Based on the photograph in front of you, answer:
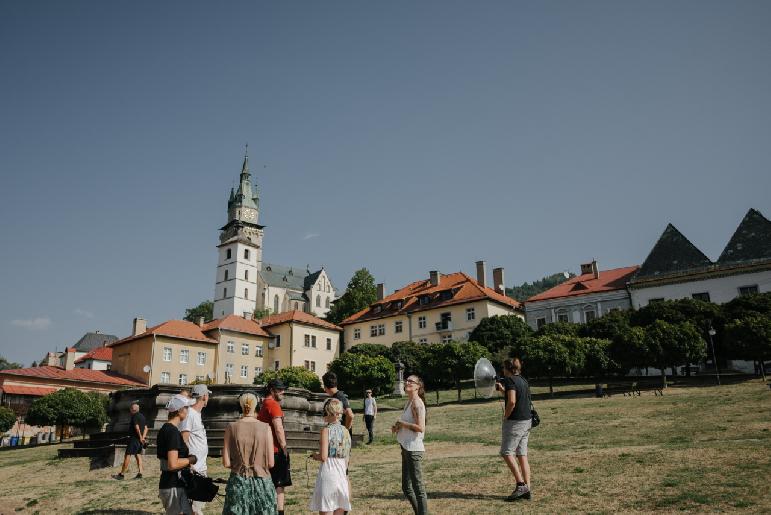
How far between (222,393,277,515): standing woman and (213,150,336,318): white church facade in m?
95.4

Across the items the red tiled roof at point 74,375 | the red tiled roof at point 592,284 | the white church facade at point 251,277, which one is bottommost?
the red tiled roof at point 74,375

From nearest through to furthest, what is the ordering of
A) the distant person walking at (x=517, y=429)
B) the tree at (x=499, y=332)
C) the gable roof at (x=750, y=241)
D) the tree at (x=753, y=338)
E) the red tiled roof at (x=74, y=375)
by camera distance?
1. the distant person walking at (x=517, y=429)
2. the tree at (x=753, y=338)
3. the red tiled roof at (x=74, y=375)
4. the gable roof at (x=750, y=241)
5. the tree at (x=499, y=332)

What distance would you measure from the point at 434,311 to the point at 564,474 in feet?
177

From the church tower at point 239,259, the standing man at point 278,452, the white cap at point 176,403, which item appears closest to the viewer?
the white cap at point 176,403

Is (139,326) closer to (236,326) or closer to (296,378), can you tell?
(236,326)

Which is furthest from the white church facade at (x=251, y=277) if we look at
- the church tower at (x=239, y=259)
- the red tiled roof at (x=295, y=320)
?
the red tiled roof at (x=295, y=320)

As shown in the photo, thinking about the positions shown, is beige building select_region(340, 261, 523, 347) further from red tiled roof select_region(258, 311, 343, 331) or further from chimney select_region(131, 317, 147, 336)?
chimney select_region(131, 317, 147, 336)

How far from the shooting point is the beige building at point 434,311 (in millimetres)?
61219

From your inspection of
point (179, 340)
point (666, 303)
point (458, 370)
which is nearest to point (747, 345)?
point (666, 303)

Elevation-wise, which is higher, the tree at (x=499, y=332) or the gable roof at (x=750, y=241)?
the gable roof at (x=750, y=241)

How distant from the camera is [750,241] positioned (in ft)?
170

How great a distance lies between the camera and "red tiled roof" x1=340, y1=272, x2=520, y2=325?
62375 mm

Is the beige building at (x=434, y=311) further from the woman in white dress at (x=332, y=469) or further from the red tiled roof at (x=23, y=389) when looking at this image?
the woman in white dress at (x=332, y=469)

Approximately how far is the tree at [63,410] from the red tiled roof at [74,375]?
15.4 metres
